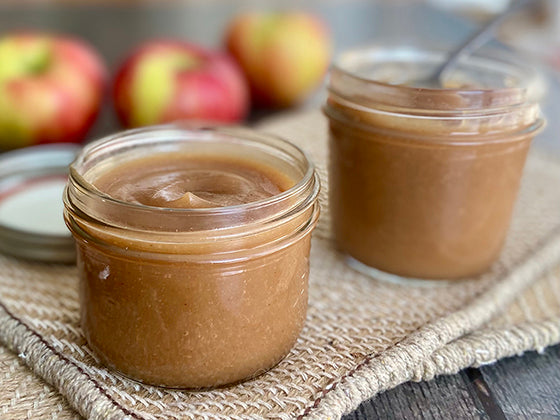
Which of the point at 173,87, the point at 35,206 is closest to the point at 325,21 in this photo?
the point at 173,87

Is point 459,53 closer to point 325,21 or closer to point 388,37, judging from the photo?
point 388,37

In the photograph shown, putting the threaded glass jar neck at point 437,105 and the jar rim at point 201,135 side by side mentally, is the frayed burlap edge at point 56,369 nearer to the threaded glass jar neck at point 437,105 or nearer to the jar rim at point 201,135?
the jar rim at point 201,135

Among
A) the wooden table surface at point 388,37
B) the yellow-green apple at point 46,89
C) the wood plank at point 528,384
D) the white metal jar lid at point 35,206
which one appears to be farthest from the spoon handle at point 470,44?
the yellow-green apple at point 46,89

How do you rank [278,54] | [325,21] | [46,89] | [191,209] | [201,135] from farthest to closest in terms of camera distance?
[325,21]
[278,54]
[46,89]
[201,135]
[191,209]

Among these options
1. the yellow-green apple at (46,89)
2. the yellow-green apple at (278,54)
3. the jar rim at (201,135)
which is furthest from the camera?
the yellow-green apple at (278,54)

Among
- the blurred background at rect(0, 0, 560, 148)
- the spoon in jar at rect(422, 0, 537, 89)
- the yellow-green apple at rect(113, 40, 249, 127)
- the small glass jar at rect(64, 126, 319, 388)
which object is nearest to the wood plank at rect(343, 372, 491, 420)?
the small glass jar at rect(64, 126, 319, 388)

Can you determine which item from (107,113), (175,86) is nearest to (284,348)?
(175,86)
